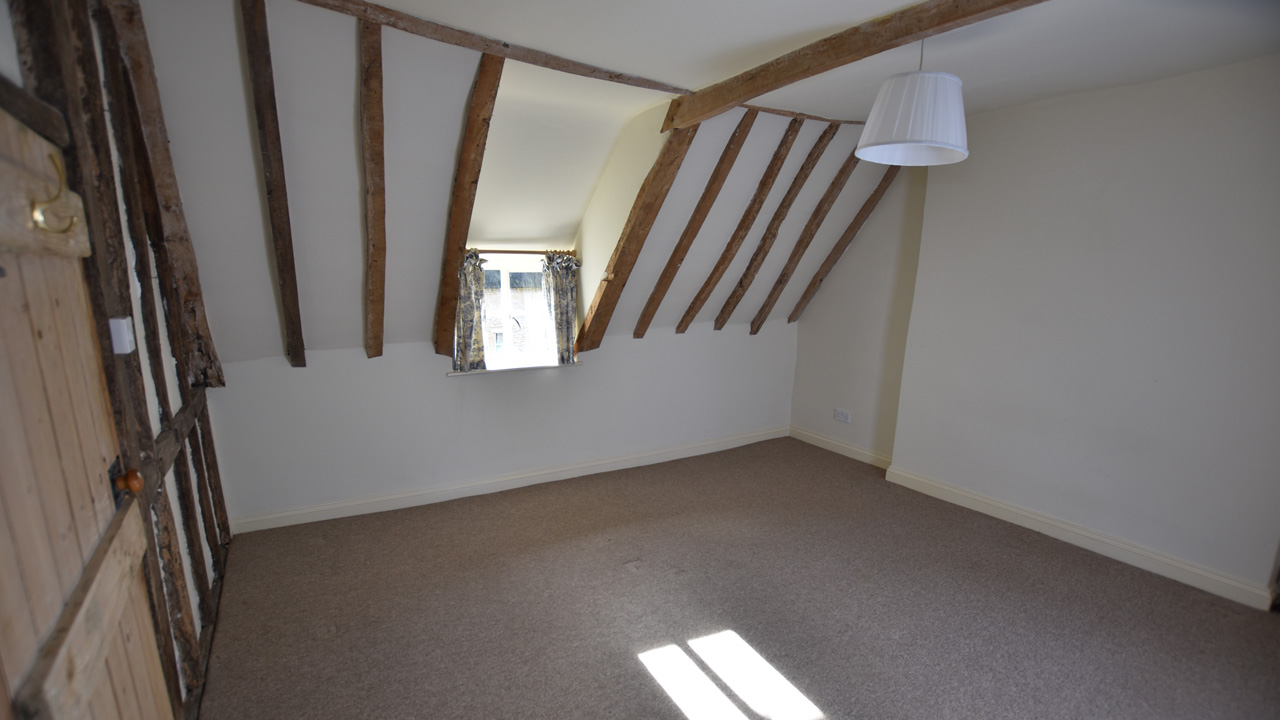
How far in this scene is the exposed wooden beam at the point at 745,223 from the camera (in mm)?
3680

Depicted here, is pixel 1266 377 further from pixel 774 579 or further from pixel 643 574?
pixel 643 574

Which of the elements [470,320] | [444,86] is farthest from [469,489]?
[444,86]

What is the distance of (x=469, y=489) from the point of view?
4281 mm

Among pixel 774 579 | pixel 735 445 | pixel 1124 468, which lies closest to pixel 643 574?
pixel 774 579

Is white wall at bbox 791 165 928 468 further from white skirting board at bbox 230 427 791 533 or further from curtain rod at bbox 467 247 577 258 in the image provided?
curtain rod at bbox 467 247 577 258

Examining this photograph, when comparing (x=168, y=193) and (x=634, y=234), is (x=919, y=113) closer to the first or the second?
(x=634, y=234)

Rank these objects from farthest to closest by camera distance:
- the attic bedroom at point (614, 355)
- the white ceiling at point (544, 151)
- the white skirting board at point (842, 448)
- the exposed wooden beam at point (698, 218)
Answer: the white skirting board at point (842, 448) → the exposed wooden beam at point (698, 218) → the white ceiling at point (544, 151) → the attic bedroom at point (614, 355)

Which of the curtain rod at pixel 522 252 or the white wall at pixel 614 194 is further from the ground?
the white wall at pixel 614 194

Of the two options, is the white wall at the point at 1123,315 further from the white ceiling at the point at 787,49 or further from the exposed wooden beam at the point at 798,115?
the exposed wooden beam at the point at 798,115

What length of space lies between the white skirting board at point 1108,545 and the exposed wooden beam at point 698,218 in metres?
2.32

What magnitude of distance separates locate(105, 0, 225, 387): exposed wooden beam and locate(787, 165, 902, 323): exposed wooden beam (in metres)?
4.33

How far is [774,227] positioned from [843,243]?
35.3 inches

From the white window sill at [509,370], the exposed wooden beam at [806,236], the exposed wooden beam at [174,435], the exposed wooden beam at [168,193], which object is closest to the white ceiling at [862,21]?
the exposed wooden beam at [168,193]

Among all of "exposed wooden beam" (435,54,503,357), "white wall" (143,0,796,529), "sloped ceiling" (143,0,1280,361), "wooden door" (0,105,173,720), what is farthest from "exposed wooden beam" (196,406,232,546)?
"wooden door" (0,105,173,720)
